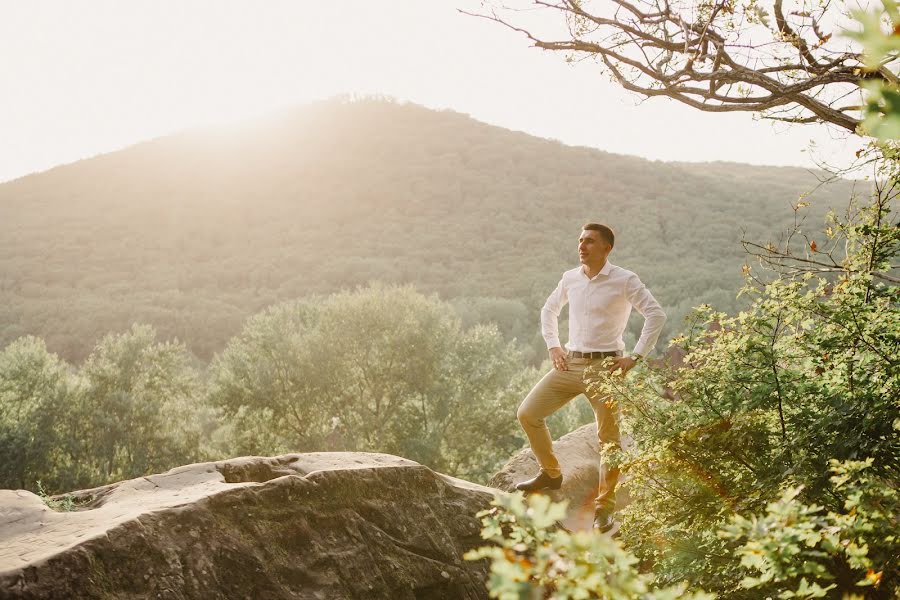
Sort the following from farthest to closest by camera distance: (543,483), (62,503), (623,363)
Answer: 1. (543,483)
2. (623,363)
3. (62,503)

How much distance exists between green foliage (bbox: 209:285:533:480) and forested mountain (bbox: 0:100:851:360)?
12.3m

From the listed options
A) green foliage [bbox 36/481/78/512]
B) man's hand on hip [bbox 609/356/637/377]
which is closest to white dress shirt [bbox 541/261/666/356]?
man's hand on hip [bbox 609/356/637/377]

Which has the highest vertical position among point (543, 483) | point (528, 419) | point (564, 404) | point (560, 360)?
point (560, 360)

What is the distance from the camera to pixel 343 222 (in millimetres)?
59750

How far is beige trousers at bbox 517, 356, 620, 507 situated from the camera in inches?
211

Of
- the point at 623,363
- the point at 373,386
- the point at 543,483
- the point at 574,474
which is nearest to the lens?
the point at 623,363

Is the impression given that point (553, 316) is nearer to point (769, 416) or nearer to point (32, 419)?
point (769, 416)

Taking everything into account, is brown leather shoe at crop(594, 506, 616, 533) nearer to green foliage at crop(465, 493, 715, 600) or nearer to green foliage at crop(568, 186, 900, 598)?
green foliage at crop(568, 186, 900, 598)

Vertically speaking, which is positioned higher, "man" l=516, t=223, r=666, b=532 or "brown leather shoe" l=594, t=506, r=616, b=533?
"man" l=516, t=223, r=666, b=532

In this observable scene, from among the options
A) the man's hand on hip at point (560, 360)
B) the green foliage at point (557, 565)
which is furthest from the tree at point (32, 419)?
the green foliage at point (557, 565)

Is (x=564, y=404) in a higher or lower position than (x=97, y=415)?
higher

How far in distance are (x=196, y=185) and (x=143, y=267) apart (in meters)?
19.8

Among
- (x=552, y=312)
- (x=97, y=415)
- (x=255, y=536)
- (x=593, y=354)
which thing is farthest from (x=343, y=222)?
(x=255, y=536)

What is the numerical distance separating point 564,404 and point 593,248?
1.53m
